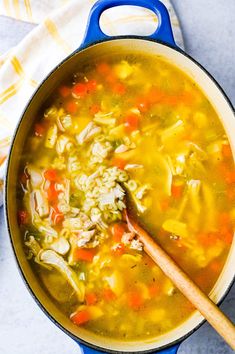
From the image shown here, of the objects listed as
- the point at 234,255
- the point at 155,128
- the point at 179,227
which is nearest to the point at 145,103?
the point at 155,128

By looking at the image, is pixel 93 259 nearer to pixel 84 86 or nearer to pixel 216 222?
pixel 216 222

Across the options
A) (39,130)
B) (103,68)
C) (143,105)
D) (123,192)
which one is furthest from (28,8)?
(123,192)

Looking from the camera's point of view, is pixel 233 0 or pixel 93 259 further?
pixel 233 0

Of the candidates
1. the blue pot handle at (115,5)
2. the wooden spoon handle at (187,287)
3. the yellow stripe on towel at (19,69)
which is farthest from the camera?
the yellow stripe on towel at (19,69)

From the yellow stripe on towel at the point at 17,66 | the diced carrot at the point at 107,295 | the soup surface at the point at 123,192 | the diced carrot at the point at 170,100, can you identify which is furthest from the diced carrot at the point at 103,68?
the diced carrot at the point at 107,295

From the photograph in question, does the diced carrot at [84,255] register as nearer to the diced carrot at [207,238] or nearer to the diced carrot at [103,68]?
the diced carrot at [207,238]
